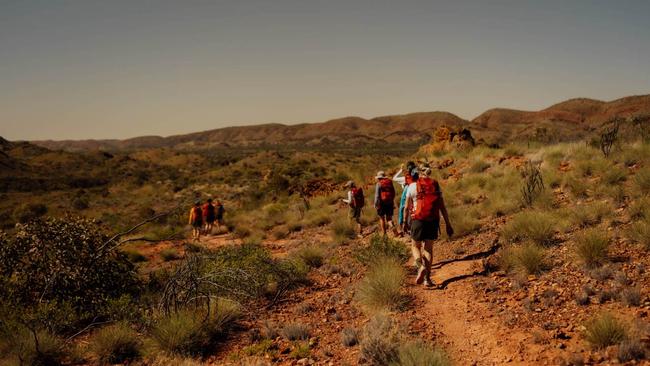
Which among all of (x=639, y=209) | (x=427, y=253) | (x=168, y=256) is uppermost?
(x=639, y=209)

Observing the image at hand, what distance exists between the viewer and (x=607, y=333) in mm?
4027

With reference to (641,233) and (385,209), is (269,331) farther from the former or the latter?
(641,233)

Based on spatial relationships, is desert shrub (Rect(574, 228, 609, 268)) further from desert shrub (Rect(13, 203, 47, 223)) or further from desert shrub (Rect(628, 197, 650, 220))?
desert shrub (Rect(13, 203, 47, 223))

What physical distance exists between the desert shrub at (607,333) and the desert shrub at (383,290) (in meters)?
2.40

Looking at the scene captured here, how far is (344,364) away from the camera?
448cm

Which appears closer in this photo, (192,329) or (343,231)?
(192,329)

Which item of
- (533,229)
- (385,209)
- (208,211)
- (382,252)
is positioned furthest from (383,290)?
(208,211)

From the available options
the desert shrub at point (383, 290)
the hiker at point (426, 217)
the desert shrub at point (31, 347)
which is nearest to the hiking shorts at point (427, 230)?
the hiker at point (426, 217)

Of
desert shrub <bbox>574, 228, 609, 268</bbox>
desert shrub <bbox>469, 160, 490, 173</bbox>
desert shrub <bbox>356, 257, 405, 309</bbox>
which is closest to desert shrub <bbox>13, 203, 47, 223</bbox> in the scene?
desert shrub <bbox>469, 160, 490, 173</bbox>

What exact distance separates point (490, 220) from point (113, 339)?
8.35m

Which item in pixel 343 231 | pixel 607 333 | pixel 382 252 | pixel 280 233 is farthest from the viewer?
pixel 280 233

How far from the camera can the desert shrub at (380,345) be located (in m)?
4.33

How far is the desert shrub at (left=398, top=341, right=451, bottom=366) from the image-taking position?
12.6 ft

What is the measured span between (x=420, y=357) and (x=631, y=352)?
2.03 meters
